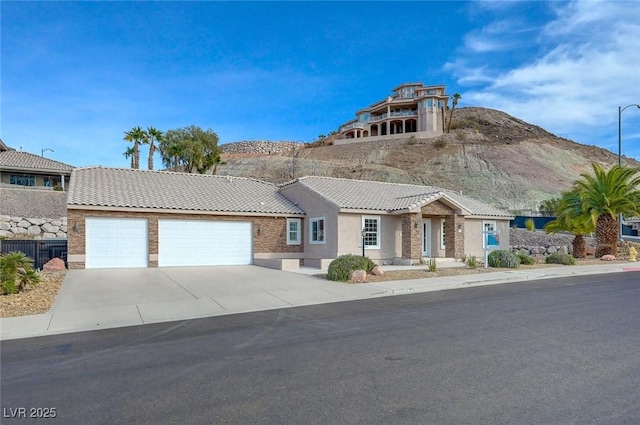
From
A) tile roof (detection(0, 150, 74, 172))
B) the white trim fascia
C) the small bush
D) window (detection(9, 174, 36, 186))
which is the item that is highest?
the small bush

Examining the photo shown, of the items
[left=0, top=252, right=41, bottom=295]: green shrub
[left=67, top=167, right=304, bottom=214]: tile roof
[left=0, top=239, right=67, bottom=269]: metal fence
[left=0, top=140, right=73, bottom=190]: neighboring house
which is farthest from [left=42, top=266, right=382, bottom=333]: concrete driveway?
[left=0, top=140, right=73, bottom=190]: neighboring house

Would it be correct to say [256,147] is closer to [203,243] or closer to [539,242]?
[539,242]

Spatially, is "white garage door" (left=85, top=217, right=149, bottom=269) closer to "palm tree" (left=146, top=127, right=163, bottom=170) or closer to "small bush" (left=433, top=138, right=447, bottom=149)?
"palm tree" (left=146, top=127, right=163, bottom=170)

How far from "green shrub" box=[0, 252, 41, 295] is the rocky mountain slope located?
1946 inches

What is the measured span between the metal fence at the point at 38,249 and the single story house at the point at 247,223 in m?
1.56

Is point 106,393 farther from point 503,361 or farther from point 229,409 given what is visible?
point 503,361

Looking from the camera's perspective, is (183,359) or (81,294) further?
(81,294)

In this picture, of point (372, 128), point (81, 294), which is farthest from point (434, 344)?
point (372, 128)

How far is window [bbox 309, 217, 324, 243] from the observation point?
80.9 feet

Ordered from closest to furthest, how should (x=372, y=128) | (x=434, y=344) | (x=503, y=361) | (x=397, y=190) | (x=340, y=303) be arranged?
(x=503, y=361) < (x=434, y=344) < (x=340, y=303) < (x=397, y=190) < (x=372, y=128)

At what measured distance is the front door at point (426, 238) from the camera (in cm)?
2666

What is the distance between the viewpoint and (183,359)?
23.5ft

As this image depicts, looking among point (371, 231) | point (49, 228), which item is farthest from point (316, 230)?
point (49, 228)

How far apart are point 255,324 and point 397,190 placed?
2206 centimetres
